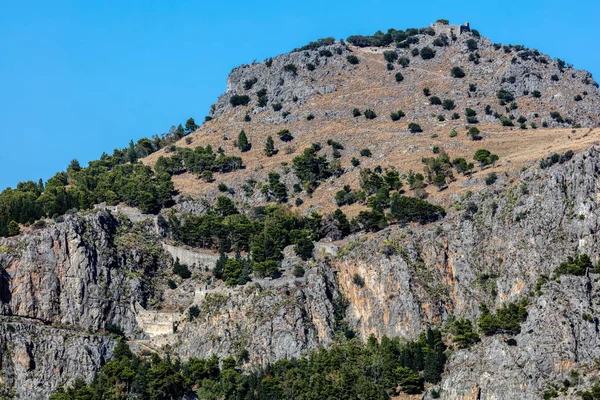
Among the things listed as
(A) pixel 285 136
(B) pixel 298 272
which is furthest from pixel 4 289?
(A) pixel 285 136

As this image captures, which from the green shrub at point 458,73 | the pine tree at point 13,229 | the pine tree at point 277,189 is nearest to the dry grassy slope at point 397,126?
the green shrub at point 458,73

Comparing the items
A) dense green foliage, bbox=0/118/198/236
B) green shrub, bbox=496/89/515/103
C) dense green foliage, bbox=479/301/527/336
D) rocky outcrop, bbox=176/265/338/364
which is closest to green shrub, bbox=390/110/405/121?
green shrub, bbox=496/89/515/103

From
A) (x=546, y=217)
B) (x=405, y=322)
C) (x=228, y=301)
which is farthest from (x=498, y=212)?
(x=228, y=301)

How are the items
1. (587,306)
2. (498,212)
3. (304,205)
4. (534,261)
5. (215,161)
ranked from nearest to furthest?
1. (587,306)
2. (534,261)
3. (498,212)
4. (304,205)
5. (215,161)

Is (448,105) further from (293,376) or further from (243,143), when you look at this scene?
(293,376)

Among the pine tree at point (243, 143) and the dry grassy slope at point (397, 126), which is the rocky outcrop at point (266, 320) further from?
the pine tree at point (243, 143)

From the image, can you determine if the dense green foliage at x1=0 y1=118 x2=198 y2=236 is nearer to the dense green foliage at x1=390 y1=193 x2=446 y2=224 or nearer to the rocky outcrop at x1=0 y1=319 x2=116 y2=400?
the rocky outcrop at x1=0 y1=319 x2=116 y2=400

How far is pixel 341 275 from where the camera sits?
13600 cm

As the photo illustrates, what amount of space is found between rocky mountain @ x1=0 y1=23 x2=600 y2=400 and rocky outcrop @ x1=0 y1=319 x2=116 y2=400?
0.16 metres

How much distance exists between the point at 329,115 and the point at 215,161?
22.9 m

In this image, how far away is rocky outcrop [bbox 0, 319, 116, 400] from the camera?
414 feet

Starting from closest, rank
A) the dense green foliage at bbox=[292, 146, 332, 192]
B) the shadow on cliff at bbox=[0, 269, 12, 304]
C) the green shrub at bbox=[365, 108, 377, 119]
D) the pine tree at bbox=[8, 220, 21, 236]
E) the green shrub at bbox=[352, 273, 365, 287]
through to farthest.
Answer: the green shrub at bbox=[352, 273, 365, 287]
the shadow on cliff at bbox=[0, 269, 12, 304]
the pine tree at bbox=[8, 220, 21, 236]
the dense green foliage at bbox=[292, 146, 332, 192]
the green shrub at bbox=[365, 108, 377, 119]

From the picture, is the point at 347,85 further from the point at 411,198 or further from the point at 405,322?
the point at 405,322

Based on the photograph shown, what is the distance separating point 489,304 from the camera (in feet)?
411
